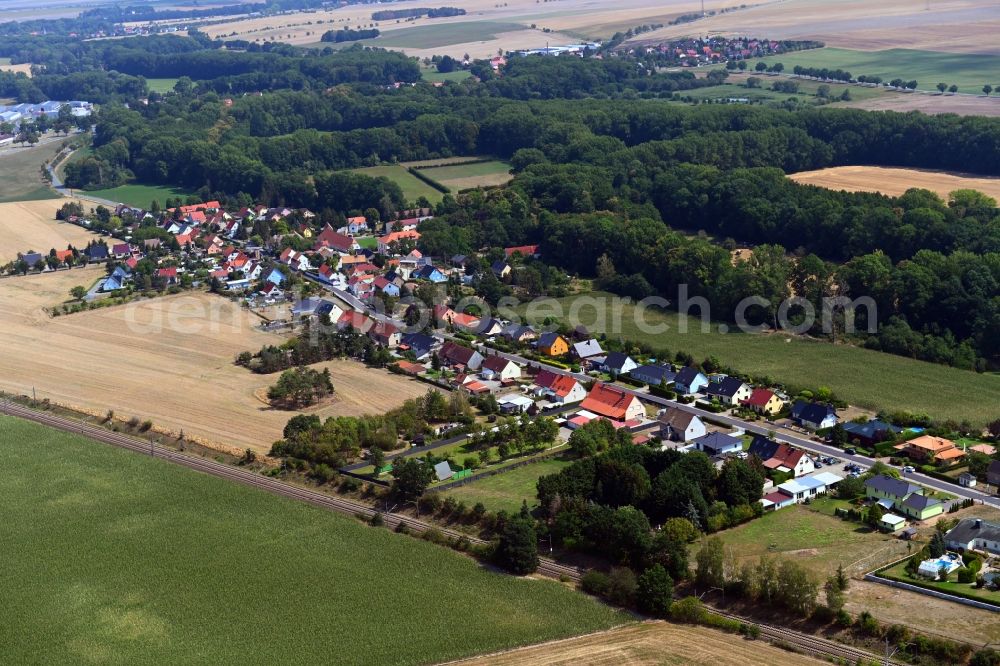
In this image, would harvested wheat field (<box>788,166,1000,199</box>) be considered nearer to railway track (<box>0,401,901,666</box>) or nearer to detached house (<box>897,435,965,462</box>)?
detached house (<box>897,435,965,462</box>)

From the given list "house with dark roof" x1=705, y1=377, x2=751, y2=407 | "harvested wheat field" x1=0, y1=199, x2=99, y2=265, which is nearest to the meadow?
"harvested wheat field" x1=0, y1=199, x2=99, y2=265

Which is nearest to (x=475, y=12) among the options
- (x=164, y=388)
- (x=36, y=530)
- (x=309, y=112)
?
(x=309, y=112)

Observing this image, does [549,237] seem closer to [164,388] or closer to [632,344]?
[632,344]

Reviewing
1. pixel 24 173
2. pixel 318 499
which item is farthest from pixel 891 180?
pixel 24 173

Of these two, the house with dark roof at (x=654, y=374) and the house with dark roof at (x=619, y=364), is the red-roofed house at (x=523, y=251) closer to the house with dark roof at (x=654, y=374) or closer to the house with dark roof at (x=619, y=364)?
the house with dark roof at (x=619, y=364)

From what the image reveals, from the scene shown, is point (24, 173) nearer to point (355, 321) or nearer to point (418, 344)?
point (355, 321)
